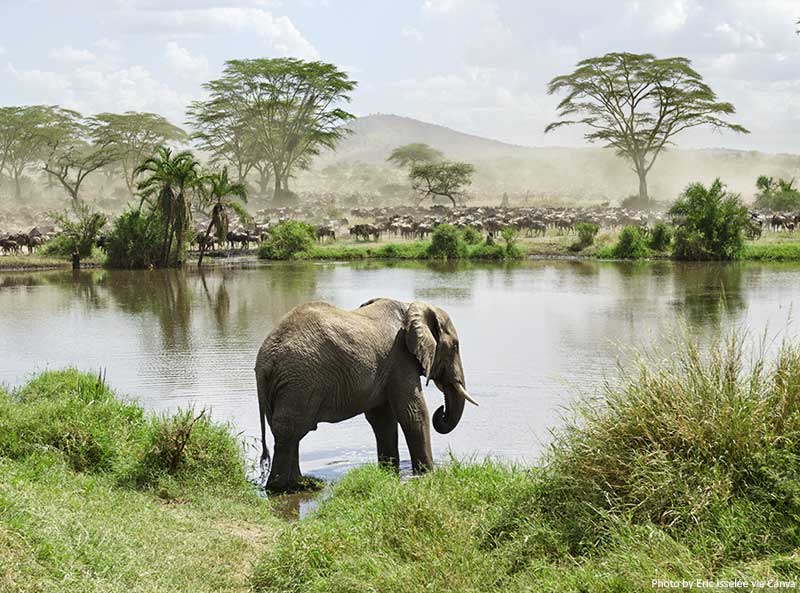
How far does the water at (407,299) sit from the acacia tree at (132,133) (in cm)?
3196

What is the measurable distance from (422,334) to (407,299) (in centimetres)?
1374

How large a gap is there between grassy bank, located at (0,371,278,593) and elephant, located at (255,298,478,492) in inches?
18.6

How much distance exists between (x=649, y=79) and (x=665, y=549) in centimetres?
5327

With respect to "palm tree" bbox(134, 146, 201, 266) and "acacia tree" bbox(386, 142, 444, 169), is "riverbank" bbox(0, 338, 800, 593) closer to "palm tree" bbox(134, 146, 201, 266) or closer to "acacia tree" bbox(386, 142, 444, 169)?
"palm tree" bbox(134, 146, 201, 266)

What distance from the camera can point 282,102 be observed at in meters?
60.1

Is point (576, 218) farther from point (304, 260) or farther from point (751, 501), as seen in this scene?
point (751, 501)

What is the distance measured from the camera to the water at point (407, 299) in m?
10.5

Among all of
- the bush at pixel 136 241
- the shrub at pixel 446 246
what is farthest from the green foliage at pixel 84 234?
the shrub at pixel 446 246

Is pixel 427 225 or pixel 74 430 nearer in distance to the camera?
pixel 74 430

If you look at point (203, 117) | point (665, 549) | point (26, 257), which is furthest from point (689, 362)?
point (203, 117)

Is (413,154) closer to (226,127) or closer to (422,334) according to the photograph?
(226,127)

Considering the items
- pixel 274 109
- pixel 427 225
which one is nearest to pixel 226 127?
pixel 274 109

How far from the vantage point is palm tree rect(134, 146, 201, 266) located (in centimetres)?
3319

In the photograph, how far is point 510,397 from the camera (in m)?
11.7
